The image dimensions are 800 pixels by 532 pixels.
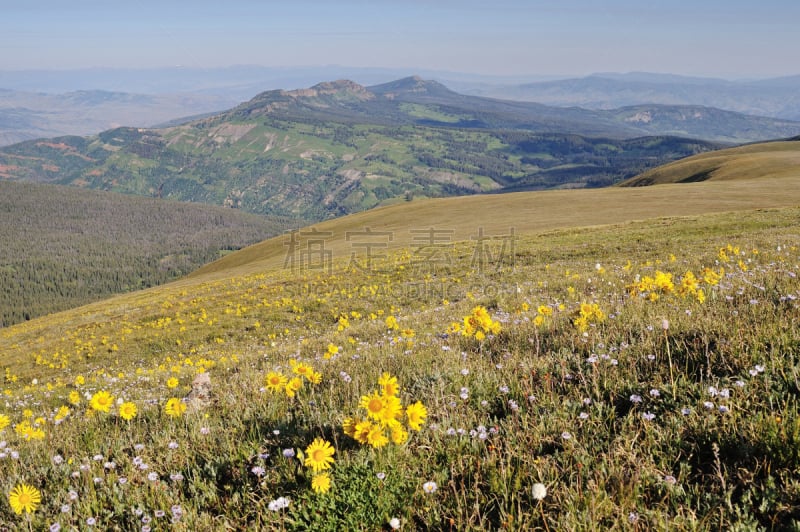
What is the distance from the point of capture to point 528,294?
12.2 meters

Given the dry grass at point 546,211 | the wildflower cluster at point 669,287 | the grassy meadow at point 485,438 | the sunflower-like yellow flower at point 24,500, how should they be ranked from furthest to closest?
the dry grass at point 546,211, the wildflower cluster at point 669,287, the sunflower-like yellow flower at point 24,500, the grassy meadow at point 485,438

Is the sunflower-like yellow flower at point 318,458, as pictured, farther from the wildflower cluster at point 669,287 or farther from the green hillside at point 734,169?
the green hillside at point 734,169

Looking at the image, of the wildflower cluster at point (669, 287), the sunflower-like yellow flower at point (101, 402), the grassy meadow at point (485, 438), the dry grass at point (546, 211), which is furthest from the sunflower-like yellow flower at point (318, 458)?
the dry grass at point (546, 211)

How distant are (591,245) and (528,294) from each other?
16745mm

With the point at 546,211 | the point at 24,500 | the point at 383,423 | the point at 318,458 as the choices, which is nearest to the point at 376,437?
the point at 383,423

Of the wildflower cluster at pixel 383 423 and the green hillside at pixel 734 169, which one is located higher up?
the green hillside at pixel 734 169

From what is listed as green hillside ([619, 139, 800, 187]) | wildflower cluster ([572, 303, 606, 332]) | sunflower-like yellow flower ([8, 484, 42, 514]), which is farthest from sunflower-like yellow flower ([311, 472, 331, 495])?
green hillside ([619, 139, 800, 187])

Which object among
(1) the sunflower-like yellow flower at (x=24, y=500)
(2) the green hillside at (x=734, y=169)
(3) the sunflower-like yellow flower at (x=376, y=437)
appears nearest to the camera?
(3) the sunflower-like yellow flower at (x=376, y=437)

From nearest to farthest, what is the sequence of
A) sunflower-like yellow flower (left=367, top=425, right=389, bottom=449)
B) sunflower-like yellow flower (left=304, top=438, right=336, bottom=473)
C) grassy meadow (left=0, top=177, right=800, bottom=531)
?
grassy meadow (left=0, top=177, right=800, bottom=531) < sunflower-like yellow flower (left=304, top=438, right=336, bottom=473) < sunflower-like yellow flower (left=367, top=425, right=389, bottom=449)

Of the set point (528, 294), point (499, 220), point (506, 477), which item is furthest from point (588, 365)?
point (499, 220)

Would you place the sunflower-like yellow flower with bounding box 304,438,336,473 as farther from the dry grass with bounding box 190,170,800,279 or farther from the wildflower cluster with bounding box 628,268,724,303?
the dry grass with bounding box 190,170,800,279

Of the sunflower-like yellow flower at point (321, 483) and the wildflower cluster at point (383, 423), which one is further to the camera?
the wildflower cluster at point (383, 423)

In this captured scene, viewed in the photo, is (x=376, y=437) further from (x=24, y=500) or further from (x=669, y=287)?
(x=669, y=287)

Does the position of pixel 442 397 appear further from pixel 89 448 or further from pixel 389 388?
pixel 89 448
